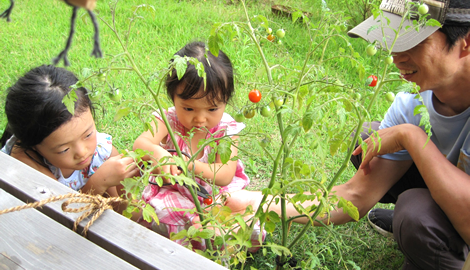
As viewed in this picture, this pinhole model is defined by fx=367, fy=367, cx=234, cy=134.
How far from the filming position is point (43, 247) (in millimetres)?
809

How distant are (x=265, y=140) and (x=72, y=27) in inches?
26.3

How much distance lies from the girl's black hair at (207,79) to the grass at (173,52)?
37 cm

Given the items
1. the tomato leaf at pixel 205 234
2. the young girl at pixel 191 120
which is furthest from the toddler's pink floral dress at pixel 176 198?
the tomato leaf at pixel 205 234

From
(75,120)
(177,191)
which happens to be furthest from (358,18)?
(75,120)

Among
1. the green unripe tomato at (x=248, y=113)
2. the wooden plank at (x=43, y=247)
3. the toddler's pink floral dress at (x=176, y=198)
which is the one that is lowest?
the toddler's pink floral dress at (x=176, y=198)

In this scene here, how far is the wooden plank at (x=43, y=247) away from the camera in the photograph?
774 mm

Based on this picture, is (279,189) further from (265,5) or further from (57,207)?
(265,5)

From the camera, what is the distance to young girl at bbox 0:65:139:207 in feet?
4.90

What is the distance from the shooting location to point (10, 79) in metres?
2.86

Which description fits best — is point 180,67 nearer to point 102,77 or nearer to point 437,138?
point 102,77

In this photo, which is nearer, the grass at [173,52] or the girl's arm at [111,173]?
the girl's arm at [111,173]

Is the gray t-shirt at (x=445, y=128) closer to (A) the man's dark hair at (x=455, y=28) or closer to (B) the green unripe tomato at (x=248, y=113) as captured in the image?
(A) the man's dark hair at (x=455, y=28)

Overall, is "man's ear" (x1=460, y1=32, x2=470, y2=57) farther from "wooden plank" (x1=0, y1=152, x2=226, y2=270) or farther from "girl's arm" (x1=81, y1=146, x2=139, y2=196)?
"girl's arm" (x1=81, y1=146, x2=139, y2=196)

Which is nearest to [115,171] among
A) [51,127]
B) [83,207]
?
[51,127]
